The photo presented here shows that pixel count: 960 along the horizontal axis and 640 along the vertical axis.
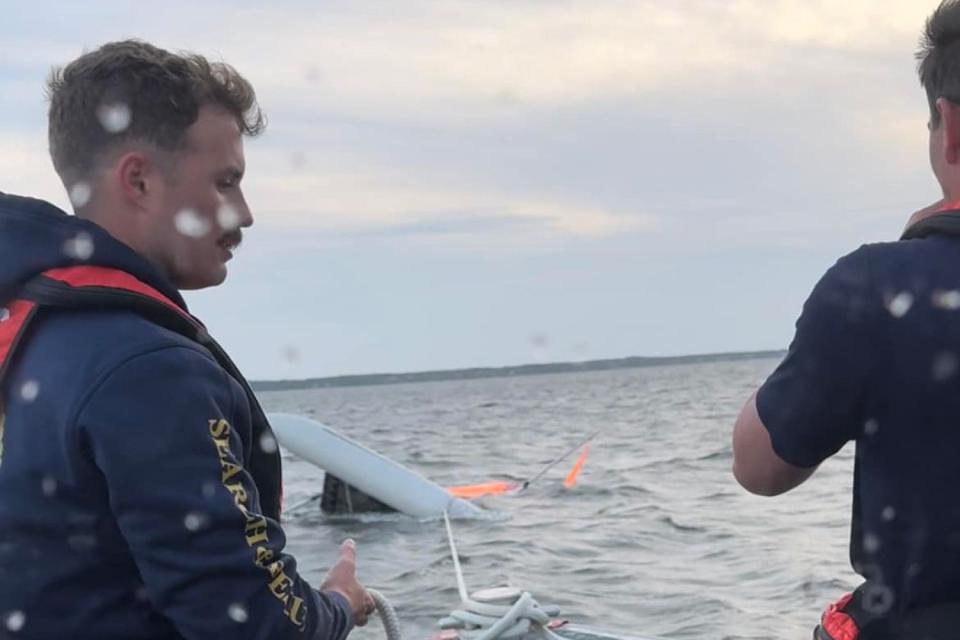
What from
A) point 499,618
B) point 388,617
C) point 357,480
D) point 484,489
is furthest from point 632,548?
point 388,617

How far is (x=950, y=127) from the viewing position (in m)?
2.12

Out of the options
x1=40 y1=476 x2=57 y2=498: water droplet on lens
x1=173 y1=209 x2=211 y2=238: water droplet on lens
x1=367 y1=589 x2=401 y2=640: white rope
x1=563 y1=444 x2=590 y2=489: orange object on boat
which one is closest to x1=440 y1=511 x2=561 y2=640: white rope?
x1=367 y1=589 x2=401 y2=640: white rope

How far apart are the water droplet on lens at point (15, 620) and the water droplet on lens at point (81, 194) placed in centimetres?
73

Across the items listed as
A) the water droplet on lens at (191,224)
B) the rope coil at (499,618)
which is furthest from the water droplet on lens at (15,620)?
the rope coil at (499,618)

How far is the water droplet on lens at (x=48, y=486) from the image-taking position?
1873mm

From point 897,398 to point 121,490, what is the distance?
1.34 meters

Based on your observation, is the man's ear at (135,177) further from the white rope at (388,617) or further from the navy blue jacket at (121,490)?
the white rope at (388,617)

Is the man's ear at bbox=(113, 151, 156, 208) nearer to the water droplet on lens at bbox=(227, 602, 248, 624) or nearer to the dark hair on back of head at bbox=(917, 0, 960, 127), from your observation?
the water droplet on lens at bbox=(227, 602, 248, 624)

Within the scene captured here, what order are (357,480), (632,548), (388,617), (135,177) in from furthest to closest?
(357,480)
(632,548)
(388,617)
(135,177)

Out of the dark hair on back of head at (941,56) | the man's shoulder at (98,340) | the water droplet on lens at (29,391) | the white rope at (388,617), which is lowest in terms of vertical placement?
the white rope at (388,617)

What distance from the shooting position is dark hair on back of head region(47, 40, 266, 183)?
82.0 inches

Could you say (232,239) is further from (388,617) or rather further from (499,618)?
(499,618)

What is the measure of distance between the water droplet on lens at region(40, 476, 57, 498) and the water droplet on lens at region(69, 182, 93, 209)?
20.8 inches

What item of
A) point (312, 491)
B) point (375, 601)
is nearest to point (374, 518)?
point (312, 491)
